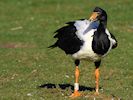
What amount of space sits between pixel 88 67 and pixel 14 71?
218 cm

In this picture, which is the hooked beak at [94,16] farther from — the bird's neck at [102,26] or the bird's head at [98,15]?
the bird's neck at [102,26]

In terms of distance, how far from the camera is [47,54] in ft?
A: 59.3

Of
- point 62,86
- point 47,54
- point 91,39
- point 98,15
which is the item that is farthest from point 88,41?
point 47,54

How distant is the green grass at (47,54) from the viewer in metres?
13.1

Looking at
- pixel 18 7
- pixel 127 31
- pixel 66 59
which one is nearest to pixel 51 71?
pixel 66 59

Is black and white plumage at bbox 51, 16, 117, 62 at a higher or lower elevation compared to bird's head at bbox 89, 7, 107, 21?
lower

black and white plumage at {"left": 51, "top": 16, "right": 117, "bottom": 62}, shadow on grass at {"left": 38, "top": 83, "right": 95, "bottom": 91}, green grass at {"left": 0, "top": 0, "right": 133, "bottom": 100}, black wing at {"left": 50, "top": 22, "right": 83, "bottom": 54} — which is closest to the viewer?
black and white plumage at {"left": 51, "top": 16, "right": 117, "bottom": 62}

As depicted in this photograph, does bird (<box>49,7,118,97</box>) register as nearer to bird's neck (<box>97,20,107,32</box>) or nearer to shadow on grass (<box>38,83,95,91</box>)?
bird's neck (<box>97,20,107,32</box>)

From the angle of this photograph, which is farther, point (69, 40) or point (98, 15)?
point (69, 40)

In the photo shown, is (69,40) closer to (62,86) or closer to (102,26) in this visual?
(102,26)

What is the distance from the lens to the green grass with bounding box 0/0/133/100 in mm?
13143

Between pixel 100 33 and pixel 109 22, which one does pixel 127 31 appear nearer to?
pixel 109 22

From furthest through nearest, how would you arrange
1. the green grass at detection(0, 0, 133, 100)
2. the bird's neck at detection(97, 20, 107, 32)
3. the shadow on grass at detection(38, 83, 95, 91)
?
the shadow on grass at detection(38, 83, 95, 91), the green grass at detection(0, 0, 133, 100), the bird's neck at detection(97, 20, 107, 32)

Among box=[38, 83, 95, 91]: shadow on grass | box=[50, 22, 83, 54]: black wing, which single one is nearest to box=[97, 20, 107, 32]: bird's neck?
box=[50, 22, 83, 54]: black wing
